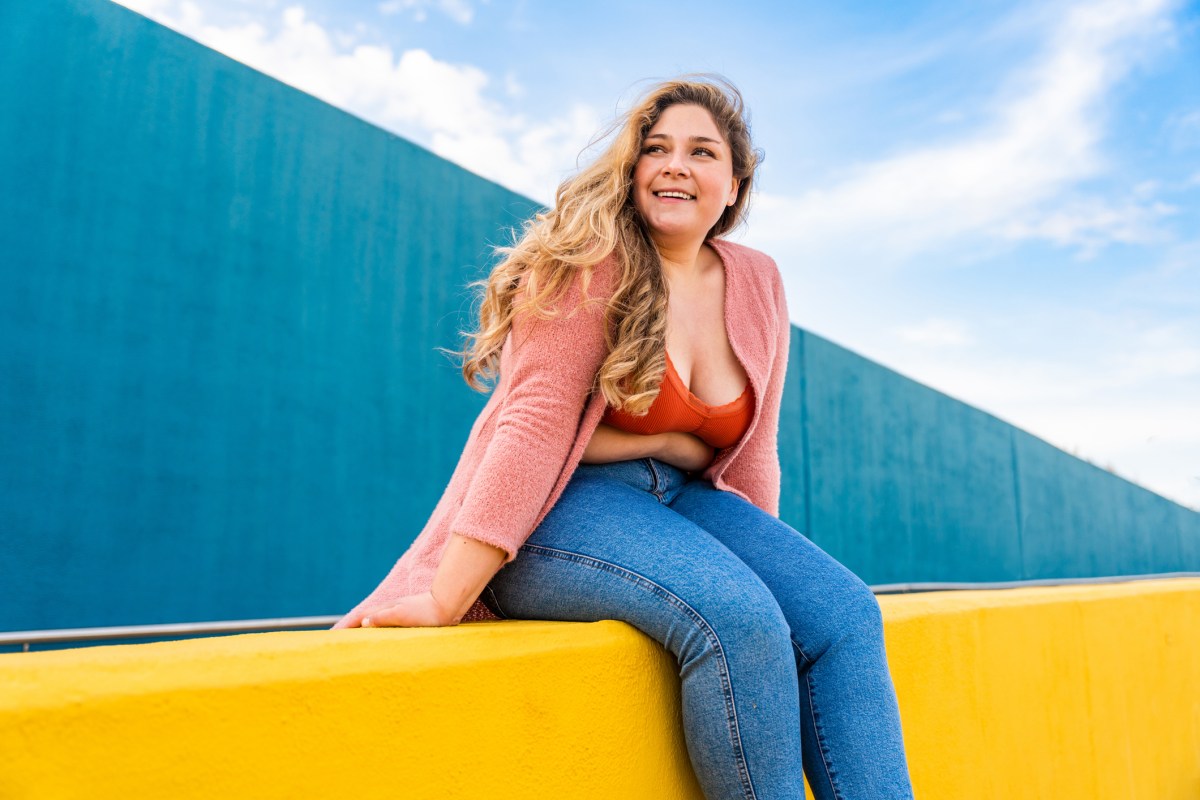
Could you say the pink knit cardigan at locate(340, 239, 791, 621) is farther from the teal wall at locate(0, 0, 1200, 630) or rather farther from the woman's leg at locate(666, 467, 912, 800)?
the teal wall at locate(0, 0, 1200, 630)

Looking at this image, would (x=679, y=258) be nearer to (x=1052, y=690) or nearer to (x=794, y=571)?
(x=794, y=571)

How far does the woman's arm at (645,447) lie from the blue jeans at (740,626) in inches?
2.4

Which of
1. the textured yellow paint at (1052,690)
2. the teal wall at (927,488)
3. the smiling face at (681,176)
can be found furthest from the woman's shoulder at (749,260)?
the teal wall at (927,488)

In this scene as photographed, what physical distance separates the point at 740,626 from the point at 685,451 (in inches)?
21.3

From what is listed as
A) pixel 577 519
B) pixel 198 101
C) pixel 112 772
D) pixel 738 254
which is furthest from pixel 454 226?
pixel 112 772

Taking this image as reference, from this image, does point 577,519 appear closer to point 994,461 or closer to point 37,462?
point 37,462

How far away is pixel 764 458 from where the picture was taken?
1.89 metres

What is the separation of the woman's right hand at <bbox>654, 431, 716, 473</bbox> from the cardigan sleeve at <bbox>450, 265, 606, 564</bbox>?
233 millimetres

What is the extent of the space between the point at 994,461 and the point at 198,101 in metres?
11.3

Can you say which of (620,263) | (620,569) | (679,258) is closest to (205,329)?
(679,258)

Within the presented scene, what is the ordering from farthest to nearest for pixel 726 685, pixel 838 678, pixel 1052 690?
pixel 1052 690
pixel 838 678
pixel 726 685

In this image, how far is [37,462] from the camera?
4.26m

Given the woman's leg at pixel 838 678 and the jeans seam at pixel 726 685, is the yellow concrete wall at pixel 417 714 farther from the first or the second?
the woman's leg at pixel 838 678

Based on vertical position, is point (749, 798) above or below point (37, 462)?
below
